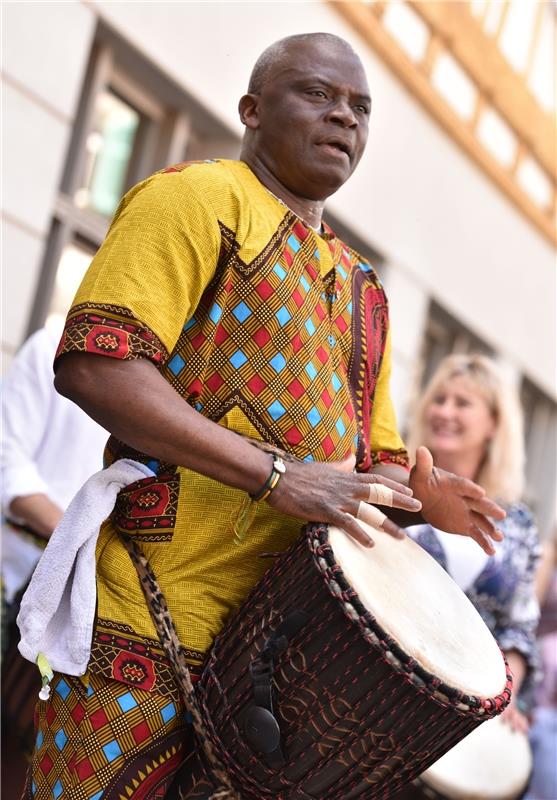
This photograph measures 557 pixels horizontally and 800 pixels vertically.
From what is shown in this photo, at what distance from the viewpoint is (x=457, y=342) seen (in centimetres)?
842

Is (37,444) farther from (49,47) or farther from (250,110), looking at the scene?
(49,47)

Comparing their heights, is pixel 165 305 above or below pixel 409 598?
above

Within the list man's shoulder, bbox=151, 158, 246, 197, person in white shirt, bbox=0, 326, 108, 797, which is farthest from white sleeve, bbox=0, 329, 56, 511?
man's shoulder, bbox=151, 158, 246, 197

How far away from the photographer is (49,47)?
15.5ft

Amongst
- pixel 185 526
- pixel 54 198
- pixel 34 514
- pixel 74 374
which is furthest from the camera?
pixel 54 198

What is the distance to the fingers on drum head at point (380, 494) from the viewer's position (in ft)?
6.15

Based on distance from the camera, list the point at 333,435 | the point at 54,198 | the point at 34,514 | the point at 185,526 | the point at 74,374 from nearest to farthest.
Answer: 1. the point at 74,374
2. the point at 185,526
3. the point at 333,435
4. the point at 34,514
5. the point at 54,198

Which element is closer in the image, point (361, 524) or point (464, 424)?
point (361, 524)

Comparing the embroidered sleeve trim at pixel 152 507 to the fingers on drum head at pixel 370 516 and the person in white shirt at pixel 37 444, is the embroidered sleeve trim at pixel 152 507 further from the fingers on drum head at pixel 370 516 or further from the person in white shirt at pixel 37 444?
the person in white shirt at pixel 37 444

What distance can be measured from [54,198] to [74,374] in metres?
3.34

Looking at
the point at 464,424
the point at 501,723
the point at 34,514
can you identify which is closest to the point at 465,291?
the point at 464,424

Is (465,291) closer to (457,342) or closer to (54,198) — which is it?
(457,342)

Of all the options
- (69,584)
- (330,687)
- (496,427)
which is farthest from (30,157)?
(330,687)

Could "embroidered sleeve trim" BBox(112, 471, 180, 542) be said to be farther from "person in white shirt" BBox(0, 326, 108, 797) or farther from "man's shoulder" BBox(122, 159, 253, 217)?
"person in white shirt" BBox(0, 326, 108, 797)
